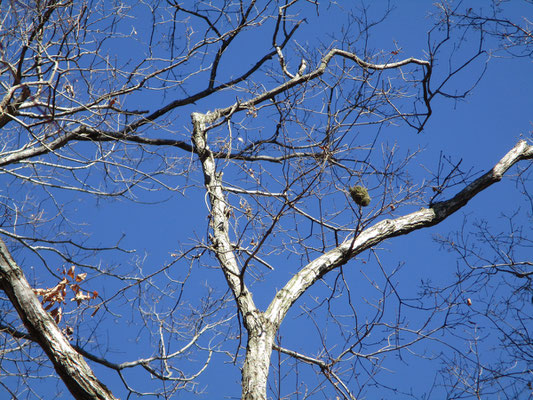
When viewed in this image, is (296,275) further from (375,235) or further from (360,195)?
(360,195)

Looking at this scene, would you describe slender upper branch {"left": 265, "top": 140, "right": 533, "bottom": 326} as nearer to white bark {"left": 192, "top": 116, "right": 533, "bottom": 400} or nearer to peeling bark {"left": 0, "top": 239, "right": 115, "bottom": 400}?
white bark {"left": 192, "top": 116, "right": 533, "bottom": 400}

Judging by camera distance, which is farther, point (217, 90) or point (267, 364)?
point (217, 90)

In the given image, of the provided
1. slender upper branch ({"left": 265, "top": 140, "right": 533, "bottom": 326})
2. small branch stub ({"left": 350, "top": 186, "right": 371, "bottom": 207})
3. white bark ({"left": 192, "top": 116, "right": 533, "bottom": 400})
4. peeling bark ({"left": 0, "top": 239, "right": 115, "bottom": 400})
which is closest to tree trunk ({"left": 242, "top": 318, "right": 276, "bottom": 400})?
white bark ({"left": 192, "top": 116, "right": 533, "bottom": 400})

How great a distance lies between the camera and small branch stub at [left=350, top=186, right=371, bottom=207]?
193 inches

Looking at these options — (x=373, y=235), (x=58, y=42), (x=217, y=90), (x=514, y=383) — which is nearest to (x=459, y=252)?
(x=514, y=383)

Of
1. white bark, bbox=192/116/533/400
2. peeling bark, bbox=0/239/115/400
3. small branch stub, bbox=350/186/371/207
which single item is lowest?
peeling bark, bbox=0/239/115/400

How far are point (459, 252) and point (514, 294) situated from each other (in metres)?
0.74

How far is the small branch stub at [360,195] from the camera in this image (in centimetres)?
491

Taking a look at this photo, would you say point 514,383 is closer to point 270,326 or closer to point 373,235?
point 373,235

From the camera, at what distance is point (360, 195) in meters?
4.91

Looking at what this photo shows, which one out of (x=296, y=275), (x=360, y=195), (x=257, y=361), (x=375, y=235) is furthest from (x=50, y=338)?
(x=360, y=195)

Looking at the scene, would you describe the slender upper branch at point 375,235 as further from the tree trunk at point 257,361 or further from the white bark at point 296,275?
the tree trunk at point 257,361

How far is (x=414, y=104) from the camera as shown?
596cm

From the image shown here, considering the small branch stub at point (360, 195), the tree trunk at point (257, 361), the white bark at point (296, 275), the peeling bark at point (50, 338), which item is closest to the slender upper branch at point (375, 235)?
the white bark at point (296, 275)
